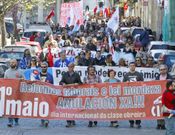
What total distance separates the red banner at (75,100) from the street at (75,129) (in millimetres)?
280

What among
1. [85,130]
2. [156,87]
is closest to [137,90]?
[156,87]

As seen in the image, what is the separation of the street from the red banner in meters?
0.28

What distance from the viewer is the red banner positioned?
54.4 feet

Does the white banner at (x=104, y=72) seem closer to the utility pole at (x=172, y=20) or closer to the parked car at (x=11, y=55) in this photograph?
the parked car at (x=11, y=55)

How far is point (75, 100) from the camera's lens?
16812 millimetres

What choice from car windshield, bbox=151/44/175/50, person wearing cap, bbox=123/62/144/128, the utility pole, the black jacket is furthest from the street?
the utility pole

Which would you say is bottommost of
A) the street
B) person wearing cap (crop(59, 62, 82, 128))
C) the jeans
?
the street

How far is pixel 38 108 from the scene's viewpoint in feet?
54.7

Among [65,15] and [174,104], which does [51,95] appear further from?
[65,15]

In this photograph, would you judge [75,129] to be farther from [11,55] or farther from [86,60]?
[11,55]

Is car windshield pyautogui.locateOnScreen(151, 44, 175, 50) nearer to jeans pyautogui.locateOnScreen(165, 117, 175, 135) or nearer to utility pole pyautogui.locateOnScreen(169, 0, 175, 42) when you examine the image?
utility pole pyautogui.locateOnScreen(169, 0, 175, 42)

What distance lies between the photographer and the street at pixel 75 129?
1576 cm

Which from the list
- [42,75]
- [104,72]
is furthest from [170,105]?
[104,72]

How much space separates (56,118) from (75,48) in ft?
37.2
